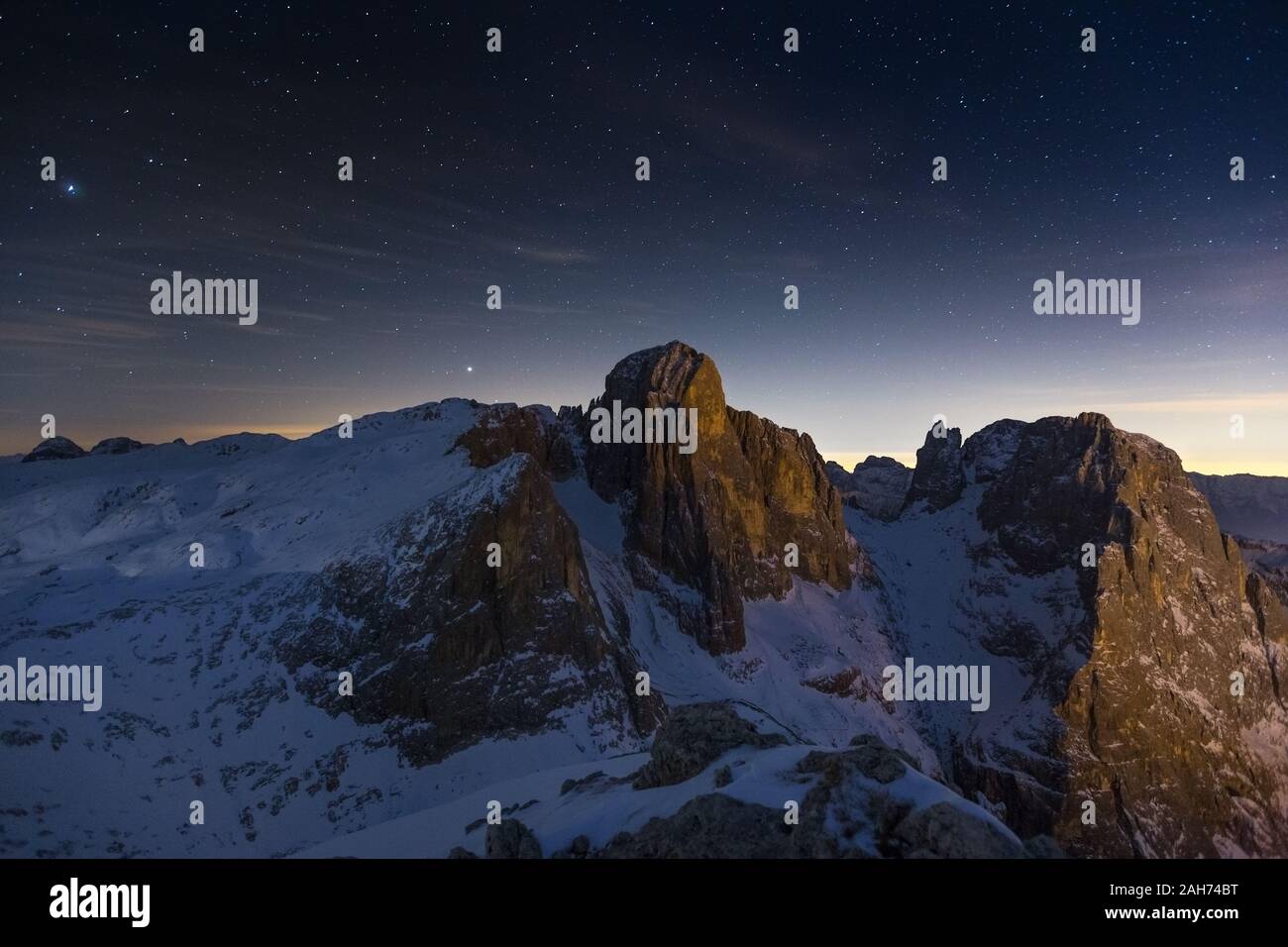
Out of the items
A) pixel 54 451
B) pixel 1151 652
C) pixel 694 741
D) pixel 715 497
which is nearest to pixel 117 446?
pixel 54 451

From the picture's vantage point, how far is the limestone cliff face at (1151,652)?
131625 mm

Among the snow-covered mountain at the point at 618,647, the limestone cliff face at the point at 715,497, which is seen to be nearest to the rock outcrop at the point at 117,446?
the snow-covered mountain at the point at 618,647

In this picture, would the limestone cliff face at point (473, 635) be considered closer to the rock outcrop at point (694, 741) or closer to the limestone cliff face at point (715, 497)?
the rock outcrop at point (694, 741)

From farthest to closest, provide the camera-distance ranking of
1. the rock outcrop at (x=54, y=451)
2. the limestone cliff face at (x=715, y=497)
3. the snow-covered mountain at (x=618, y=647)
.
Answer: the rock outcrop at (x=54, y=451)
the limestone cliff face at (x=715, y=497)
the snow-covered mountain at (x=618, y=647)

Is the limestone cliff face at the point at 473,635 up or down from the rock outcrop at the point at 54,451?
down

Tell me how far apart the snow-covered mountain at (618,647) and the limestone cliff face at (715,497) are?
0.74m

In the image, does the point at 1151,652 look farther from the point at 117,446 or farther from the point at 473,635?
the point at 117,446

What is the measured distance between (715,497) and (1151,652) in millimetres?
99758

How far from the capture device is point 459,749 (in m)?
60.7

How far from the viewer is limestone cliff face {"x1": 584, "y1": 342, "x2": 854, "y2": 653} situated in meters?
129

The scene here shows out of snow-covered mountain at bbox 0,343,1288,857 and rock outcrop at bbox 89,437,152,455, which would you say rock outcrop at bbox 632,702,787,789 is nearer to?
snow-covered mountain at bbox 0,343,1288,857

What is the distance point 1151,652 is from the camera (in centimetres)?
14800

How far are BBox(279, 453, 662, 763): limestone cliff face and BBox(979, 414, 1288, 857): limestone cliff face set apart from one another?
103755mm
